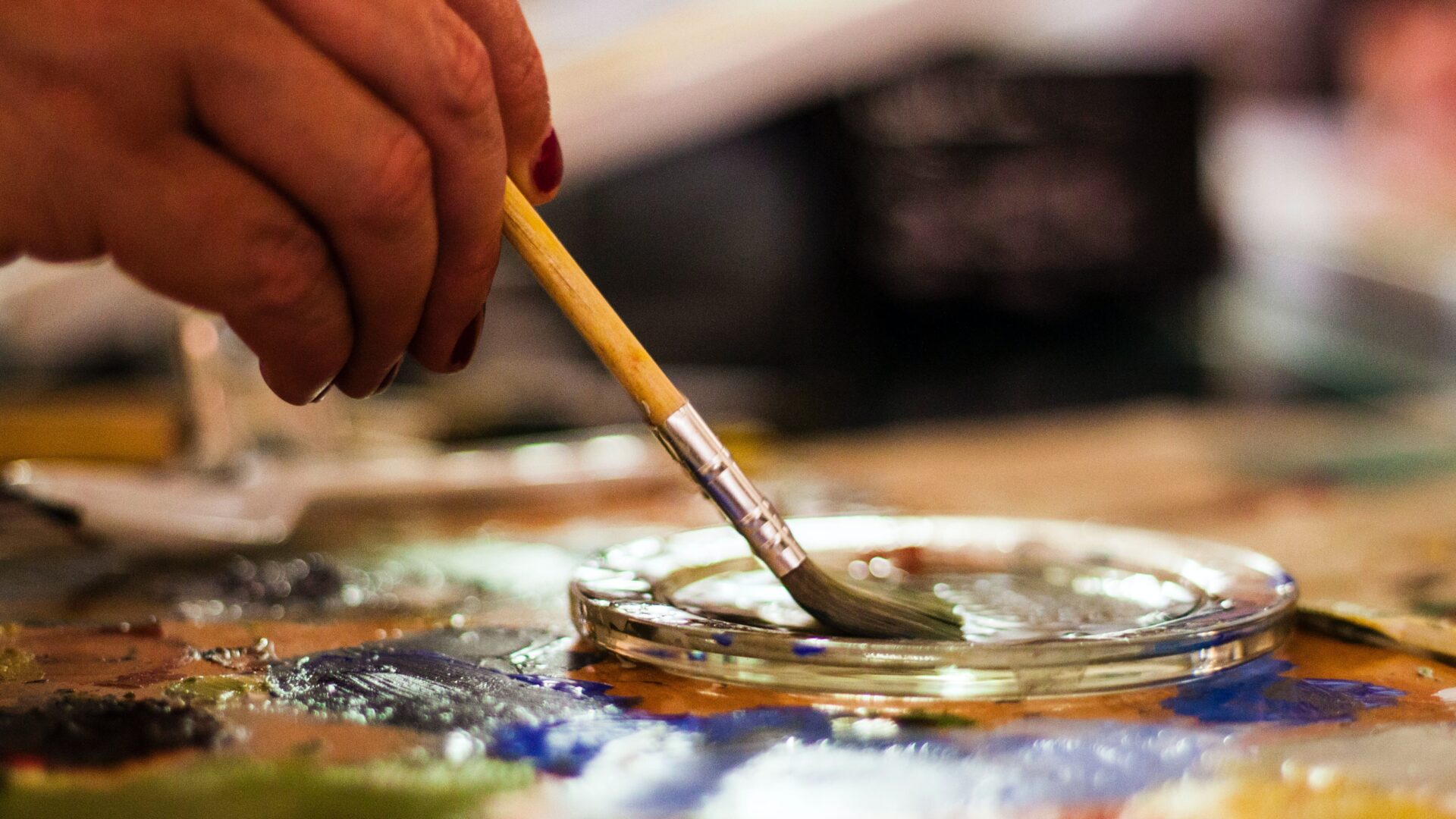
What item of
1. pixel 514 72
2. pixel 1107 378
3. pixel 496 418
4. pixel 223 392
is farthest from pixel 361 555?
pixel 1107 378

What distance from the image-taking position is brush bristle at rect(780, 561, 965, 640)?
20.6 inches

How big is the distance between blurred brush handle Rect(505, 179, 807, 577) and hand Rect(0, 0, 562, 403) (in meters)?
0.02

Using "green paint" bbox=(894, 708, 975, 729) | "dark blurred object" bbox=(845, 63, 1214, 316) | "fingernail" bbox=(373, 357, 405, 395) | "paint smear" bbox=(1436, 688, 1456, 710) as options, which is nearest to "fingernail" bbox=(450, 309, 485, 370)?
"fingernail" bbox=(373, 357, 405, 395)

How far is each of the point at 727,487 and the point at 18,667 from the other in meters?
0.32

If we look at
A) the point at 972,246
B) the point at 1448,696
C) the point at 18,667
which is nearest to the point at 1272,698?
the point at 1448,696

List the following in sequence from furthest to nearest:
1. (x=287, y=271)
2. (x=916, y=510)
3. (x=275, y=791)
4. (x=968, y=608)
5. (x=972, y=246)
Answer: (x=972, y=246) → (x=916, y=510) → (x=968, y=608) → (x=287, y=271) → (x=275, y=791)

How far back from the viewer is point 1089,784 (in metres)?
0.41

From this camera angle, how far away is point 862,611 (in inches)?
20.8

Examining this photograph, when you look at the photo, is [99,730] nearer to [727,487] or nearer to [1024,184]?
[727,487]

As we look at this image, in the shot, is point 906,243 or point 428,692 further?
point 906,243

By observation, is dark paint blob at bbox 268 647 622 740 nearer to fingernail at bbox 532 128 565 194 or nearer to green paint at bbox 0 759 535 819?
green paint at bbox 0 759 535 819

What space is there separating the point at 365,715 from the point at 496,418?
1.45m

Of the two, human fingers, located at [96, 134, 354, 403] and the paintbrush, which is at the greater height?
human fingers, located at [96, 134, 354, 403]

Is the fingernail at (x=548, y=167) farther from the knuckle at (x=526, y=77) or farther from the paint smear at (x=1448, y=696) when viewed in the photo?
the paint smear at (x=1448, y=696)
